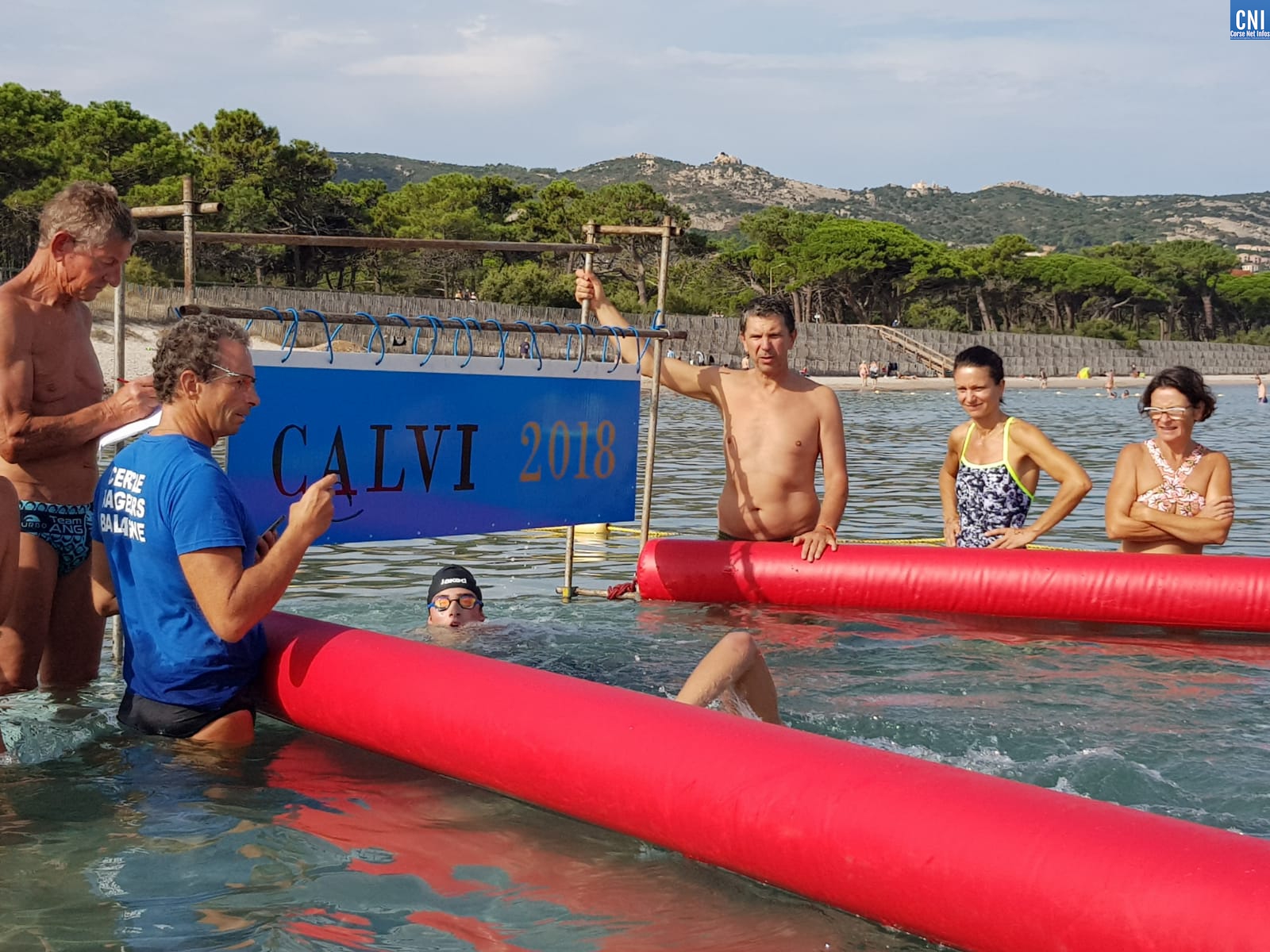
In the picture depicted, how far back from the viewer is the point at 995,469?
725 centimetres

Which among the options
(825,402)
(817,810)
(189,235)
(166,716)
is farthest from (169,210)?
(817,810)

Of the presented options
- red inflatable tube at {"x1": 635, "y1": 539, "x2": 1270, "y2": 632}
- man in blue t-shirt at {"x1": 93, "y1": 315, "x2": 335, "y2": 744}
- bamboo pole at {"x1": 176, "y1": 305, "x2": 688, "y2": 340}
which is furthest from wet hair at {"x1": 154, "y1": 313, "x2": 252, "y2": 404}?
red inflatable tube at {"x1": 635, "y1": 539, "x2": 1270, "y2": 632}

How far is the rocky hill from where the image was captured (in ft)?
590

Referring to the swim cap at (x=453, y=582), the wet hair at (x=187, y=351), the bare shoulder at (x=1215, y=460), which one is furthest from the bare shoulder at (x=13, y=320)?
the bare shoulder at (x=1215, y=460)

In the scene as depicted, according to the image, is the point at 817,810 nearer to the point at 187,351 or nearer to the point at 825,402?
the point at 187,351

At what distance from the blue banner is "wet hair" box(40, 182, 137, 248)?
3.04ft

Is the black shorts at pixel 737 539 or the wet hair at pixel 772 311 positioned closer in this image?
the wet hair at pixel 772 311

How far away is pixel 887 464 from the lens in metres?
19.7

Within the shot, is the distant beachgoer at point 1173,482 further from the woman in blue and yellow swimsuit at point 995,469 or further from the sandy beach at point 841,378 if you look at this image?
the sandy beach at point 841,378

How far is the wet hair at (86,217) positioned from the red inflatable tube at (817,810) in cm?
152

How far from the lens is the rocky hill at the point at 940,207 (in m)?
180

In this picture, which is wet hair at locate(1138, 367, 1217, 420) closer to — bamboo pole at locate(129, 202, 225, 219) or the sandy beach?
bamboo pole at locate(129, 202, 225, 219)

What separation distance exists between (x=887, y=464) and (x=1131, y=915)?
1727 cm

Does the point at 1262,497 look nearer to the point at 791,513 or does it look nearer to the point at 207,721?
the point at 791,513
